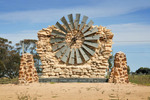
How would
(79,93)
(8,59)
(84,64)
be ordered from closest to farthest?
1. (79,93)
2. (84,64)
3. (8,59)

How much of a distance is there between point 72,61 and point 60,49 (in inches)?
36.1

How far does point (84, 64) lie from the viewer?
12781mm

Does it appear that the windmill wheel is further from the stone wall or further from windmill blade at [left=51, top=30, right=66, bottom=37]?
the stone wall

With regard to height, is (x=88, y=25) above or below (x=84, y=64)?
above

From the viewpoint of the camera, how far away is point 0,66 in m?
20.0

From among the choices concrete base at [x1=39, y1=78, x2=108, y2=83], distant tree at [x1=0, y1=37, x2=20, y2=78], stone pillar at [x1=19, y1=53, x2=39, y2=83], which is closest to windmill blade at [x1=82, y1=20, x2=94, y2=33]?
concrete base at [x1=39, y1=78, x2=108, y2=83]

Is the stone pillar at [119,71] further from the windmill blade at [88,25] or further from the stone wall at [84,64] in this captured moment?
the windmill blade at [88,25]

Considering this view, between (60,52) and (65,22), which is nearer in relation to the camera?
(60,52)

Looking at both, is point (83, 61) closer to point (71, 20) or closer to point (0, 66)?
point (71, 20)

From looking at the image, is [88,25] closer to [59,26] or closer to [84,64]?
[59,26]

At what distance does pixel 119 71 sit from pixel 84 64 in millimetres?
1884

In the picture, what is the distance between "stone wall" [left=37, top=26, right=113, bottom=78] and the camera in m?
12.6

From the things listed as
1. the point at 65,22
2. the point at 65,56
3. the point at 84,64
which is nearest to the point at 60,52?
the point at 65,56

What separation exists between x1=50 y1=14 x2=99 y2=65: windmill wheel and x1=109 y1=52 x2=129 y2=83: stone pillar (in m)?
1.36
